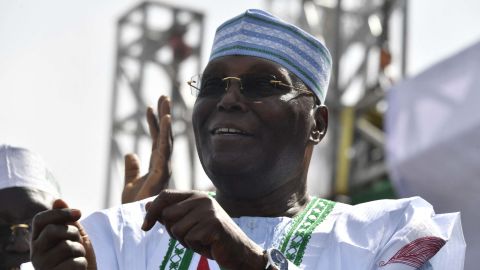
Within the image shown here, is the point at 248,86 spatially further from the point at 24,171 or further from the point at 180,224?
the point at 24,171

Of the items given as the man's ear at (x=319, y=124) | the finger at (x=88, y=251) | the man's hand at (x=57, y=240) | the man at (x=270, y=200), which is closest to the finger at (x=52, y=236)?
the man's hand at (x=57, y=240)

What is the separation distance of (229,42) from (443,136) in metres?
3.62

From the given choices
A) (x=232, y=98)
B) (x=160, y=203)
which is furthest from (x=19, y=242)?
(x=160, y=203)

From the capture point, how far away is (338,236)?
3973 millimetres

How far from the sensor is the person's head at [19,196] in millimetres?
5004

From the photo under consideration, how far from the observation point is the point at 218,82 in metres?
4.09

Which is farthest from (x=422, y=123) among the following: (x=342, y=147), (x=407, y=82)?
(x=342, y=147)

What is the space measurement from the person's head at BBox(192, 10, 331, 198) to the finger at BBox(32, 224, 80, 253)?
2.39 ft

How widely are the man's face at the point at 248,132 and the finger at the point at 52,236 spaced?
0.73 m

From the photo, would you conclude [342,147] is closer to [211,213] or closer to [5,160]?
[5,160]

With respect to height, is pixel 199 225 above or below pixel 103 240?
above

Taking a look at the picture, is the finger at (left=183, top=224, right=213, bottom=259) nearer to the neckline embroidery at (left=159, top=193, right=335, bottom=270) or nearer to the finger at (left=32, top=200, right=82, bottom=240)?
the finger at (left=32, top=200, right=82, bottom=240)

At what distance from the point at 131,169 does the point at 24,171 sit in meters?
0.53

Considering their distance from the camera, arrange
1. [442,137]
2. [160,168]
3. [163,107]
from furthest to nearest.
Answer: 1. [442,137]
2. [163,107]
3. [160,168]
